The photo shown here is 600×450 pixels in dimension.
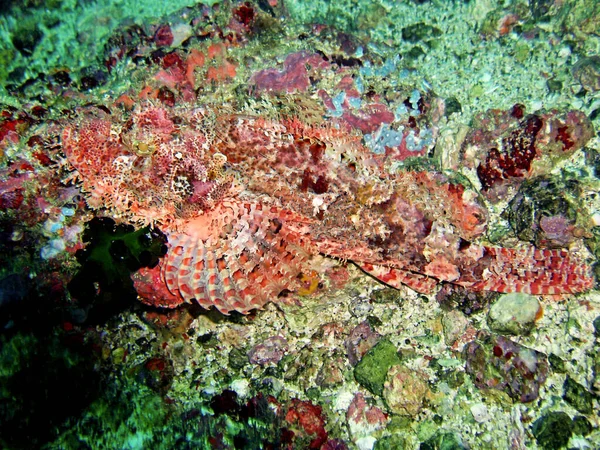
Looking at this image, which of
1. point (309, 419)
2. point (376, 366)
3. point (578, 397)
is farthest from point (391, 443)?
point (578, 397)

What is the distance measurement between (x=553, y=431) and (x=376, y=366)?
1.78m

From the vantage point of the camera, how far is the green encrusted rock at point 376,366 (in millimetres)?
4250

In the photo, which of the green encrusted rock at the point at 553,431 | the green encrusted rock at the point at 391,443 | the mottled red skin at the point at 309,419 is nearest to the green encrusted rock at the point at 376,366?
the green encrusted rock at the point at 391,443

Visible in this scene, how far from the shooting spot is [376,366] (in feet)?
14.1

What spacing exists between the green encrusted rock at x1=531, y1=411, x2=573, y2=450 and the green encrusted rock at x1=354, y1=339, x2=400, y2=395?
1483 millimetres

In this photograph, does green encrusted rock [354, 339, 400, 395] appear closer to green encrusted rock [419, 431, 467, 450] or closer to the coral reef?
the coral reef

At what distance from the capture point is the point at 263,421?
4223mm

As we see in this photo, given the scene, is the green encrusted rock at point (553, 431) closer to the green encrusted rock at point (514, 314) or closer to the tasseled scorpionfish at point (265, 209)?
the green encrusted rock at point (514, 314)

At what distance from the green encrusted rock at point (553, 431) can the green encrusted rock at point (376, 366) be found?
1483 millimetres

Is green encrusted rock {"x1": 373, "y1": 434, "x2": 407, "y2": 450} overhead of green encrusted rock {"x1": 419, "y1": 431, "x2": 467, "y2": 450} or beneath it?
beneath

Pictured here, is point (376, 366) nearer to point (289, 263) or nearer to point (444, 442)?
point (444, 442)

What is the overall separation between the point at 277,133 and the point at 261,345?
8.41ft

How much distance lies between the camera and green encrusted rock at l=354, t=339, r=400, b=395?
425cm

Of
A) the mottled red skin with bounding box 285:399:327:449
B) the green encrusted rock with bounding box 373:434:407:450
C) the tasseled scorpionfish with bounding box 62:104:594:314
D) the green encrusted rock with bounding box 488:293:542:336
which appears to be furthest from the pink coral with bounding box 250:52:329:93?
the green encrusted rock with bounding box 373:434:407:450
